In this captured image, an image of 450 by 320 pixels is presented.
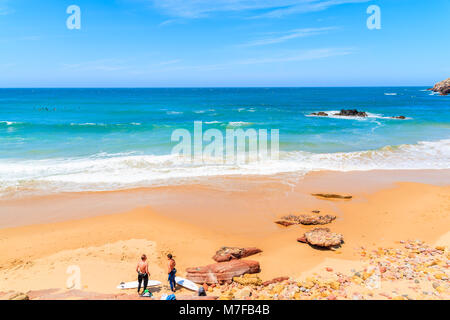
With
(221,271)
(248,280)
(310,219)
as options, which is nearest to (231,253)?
(221,271)

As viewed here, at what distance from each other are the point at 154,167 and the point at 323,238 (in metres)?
12.9

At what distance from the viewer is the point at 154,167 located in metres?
19.1

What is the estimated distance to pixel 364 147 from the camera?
992 inches

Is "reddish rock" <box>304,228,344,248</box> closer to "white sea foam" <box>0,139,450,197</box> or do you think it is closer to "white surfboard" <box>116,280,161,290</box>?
"white surfboard" <box>116,280,161,290</box>

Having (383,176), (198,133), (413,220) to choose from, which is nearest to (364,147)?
(383,176)

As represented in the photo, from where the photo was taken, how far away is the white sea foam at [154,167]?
15.7 meters

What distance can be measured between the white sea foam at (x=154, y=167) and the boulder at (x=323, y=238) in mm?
8142

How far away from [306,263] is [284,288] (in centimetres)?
164

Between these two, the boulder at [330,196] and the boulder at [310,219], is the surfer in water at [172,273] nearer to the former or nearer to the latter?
the boulder at [310,219]

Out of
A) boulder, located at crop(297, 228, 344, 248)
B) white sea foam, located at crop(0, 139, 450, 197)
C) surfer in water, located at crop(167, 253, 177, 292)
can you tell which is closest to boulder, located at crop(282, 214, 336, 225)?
boulder, located at crop(297, 228, 344, 248)

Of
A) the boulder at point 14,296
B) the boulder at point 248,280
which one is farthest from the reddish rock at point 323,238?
the boulder at point 14,296

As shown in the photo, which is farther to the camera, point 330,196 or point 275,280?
point 330,196

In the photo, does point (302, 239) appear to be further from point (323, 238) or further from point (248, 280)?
point (248, 280)
